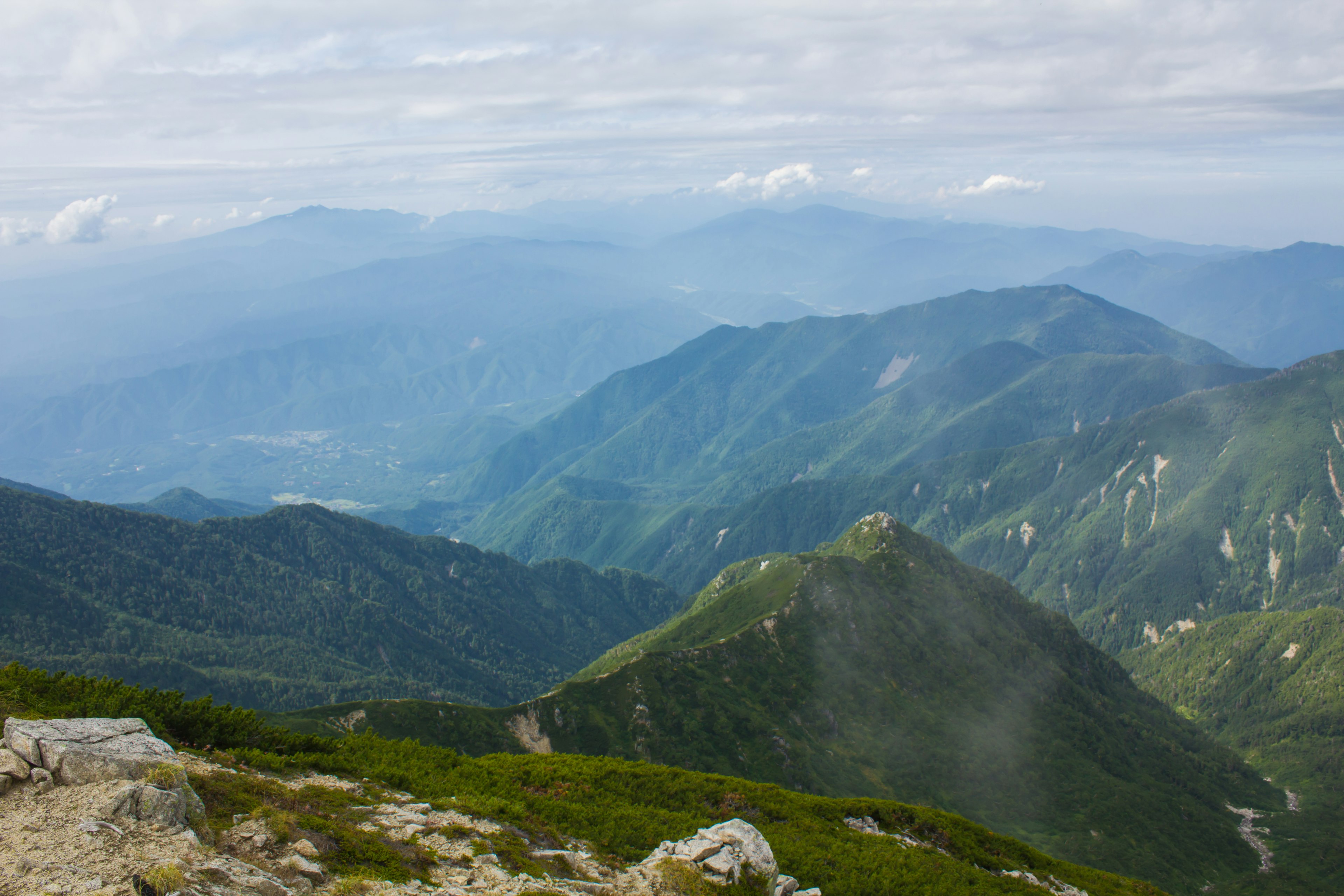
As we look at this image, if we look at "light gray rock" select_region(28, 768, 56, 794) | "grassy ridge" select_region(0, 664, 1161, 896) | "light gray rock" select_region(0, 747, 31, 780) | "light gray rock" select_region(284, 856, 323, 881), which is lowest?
"grassy ridge" select_region(0, 664, 1161, 896)

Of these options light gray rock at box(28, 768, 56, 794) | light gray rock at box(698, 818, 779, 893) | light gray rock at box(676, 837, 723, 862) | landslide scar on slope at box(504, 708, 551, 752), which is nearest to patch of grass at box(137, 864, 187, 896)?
light gray rock at box(28, 768, 56, 794)

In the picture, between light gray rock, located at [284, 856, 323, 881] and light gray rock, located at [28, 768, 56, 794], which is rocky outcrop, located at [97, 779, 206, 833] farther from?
light gray rock, located at [284, 856, 323, 881]

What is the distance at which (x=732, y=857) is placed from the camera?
37.2 meters

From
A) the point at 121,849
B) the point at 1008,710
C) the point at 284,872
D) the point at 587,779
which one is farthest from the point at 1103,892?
the point at 1008,710

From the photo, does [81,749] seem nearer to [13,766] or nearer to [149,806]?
[13,766]

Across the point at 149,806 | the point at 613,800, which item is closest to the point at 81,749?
the point at 149,806

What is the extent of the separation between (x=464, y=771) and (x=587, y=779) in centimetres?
1100

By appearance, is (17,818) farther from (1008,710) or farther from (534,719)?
(1008,710)

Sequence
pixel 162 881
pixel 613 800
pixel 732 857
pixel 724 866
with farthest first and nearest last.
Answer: pixel 613 800, pixel 732 857, pixel 724 866, pixel 162 881

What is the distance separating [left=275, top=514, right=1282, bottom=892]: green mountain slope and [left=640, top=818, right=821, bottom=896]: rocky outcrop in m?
86.0

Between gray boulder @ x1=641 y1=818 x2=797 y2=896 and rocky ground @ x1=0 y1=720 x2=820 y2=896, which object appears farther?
gray boulder @ x1=641 y1=818 x2=797 y2=896

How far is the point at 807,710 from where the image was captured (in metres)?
146

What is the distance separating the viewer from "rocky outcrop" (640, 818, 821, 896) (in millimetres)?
36594

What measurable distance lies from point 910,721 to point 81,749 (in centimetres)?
14803
